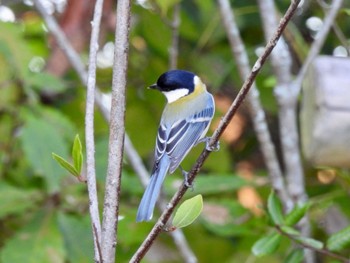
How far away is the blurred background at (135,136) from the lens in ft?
6.89

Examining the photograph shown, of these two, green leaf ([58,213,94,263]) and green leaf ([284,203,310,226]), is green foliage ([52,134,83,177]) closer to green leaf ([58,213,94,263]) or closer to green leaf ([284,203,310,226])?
green leaf ([284,203,310,226])

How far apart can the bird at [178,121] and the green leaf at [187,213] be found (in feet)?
0.89

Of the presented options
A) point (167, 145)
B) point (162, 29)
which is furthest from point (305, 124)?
point (162, 29)

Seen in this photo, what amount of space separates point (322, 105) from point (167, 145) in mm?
319

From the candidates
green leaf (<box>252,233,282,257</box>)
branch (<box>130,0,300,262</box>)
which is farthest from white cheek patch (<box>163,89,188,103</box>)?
branch (<box>130,0,300,262</box>)

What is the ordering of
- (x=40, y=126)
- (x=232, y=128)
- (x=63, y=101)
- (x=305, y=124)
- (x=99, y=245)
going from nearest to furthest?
(x=99, y=245) < (x=305, y=124) < (x=40, y=126) < (x=63, y=101) < (x=232, y=128)

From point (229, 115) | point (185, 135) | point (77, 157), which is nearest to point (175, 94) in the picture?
point (185, 135)

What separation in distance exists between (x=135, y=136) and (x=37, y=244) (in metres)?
0.63

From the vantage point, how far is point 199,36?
2.70m

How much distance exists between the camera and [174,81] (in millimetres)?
1726

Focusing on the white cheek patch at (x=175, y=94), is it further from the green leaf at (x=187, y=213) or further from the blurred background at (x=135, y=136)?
the green leaf at (x=187, y=213)

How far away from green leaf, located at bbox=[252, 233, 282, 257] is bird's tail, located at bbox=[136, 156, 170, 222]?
38 cm

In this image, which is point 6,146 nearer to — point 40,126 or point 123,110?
point 40,126

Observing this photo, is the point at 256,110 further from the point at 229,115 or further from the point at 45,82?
the point at 229,115
